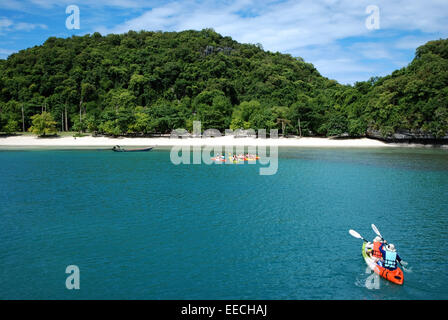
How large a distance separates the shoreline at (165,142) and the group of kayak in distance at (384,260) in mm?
59495

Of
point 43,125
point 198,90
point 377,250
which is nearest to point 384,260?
point 377,250

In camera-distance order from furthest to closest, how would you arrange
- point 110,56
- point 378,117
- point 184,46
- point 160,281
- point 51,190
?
point 184,46, point 110,56, point 378,117, point 51,190, point 160,281

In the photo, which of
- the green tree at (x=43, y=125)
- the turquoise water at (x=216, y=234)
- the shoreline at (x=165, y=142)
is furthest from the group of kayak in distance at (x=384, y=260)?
the green tree at (x=43, y=125)

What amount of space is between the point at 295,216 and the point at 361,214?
Result: 4.64m

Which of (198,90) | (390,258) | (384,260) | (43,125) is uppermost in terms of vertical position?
(198,90)

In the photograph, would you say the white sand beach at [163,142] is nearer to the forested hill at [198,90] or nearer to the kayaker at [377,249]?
the forested hill at [198,90]

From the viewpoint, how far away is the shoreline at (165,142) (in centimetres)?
7350

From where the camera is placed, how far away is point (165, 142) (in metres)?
75.9

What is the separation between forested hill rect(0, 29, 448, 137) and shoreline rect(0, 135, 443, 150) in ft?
8.56

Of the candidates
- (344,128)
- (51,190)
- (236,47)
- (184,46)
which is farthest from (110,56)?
(51,190)

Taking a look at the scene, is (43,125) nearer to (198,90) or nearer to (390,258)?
(198,90)

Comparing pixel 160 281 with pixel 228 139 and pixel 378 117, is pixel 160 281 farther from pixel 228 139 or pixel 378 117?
pixel 378 117

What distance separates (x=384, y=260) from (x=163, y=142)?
6615 centimetres

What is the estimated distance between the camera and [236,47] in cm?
15412
